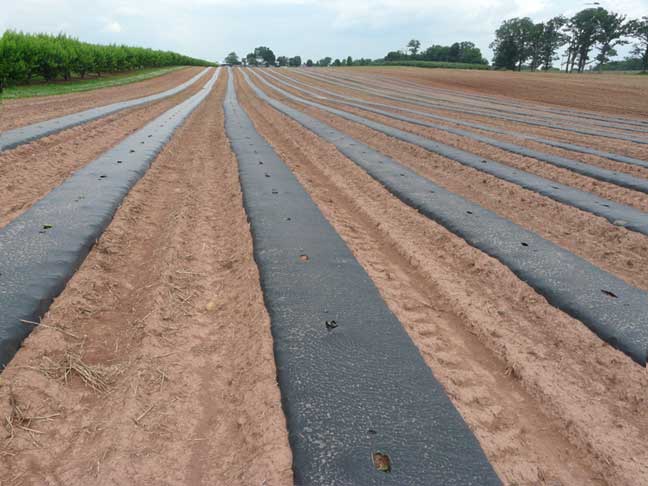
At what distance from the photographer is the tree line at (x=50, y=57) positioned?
1548 centimetres

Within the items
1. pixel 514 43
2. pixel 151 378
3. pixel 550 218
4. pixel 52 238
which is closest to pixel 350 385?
pixel 151 378

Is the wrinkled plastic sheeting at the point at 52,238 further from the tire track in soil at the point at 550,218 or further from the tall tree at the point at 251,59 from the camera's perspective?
the tall tree at the point at 251,59

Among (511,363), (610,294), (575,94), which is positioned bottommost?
(511,363)

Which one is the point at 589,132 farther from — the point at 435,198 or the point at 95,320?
the point at 95,320

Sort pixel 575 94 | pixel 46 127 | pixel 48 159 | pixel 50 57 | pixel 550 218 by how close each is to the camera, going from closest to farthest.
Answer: pixel 550 218 < pixel 48 159 < pixel 46 127 < pixel 50 57 < pixel 575 94

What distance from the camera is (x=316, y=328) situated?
2.28 m

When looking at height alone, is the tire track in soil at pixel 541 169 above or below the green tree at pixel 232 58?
below

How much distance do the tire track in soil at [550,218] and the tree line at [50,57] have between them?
16741mm

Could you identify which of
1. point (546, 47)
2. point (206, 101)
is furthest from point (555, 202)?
point (546, 47)

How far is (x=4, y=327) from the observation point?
2.06 meters

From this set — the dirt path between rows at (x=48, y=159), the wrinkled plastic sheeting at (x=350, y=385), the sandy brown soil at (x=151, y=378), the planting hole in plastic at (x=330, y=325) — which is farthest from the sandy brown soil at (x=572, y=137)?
the dirt path between rows at (x=48, y=159)

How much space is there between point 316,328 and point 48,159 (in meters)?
5.26

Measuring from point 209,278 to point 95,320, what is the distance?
0.82 meters

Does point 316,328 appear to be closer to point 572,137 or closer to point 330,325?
point 330,325
